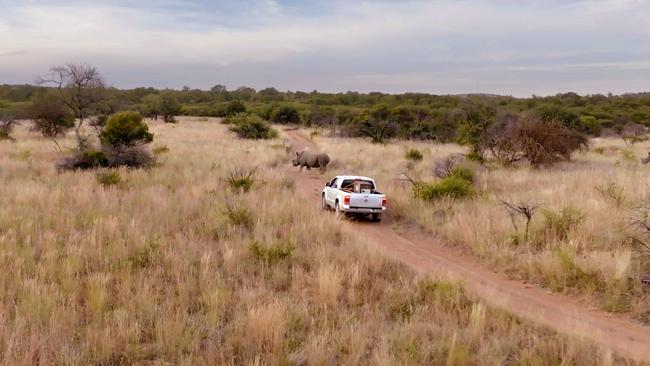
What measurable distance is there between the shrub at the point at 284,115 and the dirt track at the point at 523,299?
63.0 m

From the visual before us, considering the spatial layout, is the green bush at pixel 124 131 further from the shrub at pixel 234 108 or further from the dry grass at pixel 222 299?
the shrub at pixel 234 108

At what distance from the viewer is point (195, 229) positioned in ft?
38.6

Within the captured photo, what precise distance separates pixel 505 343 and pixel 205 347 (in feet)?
11.5

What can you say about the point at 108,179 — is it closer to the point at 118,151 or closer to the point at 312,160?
the point at 118,151

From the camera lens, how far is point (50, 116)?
4103 cm

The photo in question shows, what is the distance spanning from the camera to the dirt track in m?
6.80

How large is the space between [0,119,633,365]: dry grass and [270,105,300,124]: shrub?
6252 centimetres

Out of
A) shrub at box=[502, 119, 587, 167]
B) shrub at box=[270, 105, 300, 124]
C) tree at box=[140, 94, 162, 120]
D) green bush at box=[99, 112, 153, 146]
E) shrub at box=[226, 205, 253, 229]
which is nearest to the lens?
shrub at box=[226, 205, 253, 229]

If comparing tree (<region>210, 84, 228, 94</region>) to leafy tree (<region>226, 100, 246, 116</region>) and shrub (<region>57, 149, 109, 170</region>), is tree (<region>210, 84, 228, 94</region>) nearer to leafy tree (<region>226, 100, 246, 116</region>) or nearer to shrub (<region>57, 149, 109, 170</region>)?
→ leafy tree (<region>226, 100, 246, 116</region>)

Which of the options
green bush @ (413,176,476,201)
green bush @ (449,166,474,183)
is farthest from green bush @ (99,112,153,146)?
green bush @ (413,176,476,201)

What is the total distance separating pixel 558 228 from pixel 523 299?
360 cm

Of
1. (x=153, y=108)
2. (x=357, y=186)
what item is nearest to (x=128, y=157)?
(x=357, y=186)

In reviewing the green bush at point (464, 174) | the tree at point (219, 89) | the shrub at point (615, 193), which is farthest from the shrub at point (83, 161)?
the tree at point (219, 89)

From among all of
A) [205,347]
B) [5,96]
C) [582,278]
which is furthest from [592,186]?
[5,96]
